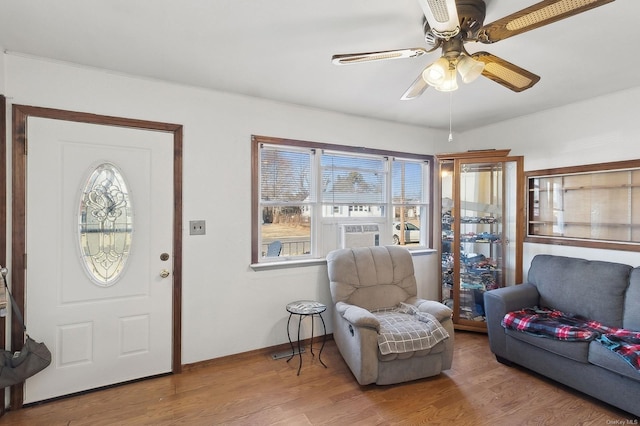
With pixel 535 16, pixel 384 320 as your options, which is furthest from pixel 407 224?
pixel 535 16

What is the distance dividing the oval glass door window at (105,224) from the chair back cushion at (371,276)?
1805 millimetres

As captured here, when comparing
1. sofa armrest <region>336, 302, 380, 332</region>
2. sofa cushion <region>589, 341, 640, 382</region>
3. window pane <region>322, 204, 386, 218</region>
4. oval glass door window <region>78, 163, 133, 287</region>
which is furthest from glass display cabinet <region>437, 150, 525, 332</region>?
oval glass door window <region>78, 163, 133, 287</region>

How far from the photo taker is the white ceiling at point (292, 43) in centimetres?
158

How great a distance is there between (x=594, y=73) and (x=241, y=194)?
10.0 ft

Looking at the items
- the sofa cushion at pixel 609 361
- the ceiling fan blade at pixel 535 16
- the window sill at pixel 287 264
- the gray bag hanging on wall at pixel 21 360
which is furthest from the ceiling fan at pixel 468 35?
the gray bag hanging on wall at pixel 21 360

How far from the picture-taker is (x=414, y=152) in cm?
376

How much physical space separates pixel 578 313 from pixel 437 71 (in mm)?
2490

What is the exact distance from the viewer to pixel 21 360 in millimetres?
1917

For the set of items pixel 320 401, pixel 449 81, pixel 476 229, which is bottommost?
pixel 320 401

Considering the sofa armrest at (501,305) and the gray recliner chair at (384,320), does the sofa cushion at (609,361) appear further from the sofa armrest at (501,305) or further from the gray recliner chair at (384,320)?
the gray recliner chair at (384,320)

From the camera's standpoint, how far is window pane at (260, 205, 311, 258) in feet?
9.88

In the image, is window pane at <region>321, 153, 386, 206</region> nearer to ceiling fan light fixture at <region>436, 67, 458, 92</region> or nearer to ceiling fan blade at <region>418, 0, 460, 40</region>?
ceiling fan light fixture at <region>436, 67, 458, 92</region>

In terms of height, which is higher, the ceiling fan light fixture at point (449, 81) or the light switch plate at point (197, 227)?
the ceiling fan light fixture at point (449, 81)

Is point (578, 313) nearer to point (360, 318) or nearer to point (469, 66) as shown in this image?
point (360, 318)
